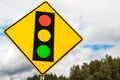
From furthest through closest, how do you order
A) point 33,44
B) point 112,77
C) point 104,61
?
point 104,61, point 112,77, point 33,44

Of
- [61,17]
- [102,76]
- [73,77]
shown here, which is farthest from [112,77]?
[61,17]

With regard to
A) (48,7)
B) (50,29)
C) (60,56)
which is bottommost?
(60,56)

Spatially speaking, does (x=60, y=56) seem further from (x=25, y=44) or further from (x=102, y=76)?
(x=102, y=76)

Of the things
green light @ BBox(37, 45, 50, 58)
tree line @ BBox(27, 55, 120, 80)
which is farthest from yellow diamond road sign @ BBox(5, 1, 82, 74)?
tree line @ BBox(27, 55, 120, 80)

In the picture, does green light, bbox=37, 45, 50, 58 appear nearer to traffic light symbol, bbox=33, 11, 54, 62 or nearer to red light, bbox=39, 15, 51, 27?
traffic light symbol, bbox=33, 11, 54, 62

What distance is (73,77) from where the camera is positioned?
13375 centimetres

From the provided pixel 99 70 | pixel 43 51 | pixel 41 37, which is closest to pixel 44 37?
pixel 41 37

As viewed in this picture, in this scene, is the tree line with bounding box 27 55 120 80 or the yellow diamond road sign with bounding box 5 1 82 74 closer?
the yellow diamond road sign with bounding box 5 1 82 74

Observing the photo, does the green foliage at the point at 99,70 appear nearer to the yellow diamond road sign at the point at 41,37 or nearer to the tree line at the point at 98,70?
the tree line at the point at 98,70

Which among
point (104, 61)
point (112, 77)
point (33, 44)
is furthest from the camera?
point (104, 61)

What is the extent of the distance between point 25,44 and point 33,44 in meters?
0.20

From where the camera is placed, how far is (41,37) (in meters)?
9.14

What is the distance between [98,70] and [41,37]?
115 m

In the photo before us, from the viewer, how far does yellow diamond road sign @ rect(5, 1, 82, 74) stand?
904 cm
